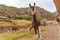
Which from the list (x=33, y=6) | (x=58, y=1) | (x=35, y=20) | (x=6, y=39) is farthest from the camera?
(x=6, y=39)

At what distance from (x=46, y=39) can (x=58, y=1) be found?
680 inches

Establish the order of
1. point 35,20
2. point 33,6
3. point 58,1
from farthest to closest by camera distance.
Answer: point 35,20 < point 33,6 < point 58,1

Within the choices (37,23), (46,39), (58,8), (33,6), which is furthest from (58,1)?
(37,23)

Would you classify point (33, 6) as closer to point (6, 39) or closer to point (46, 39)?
point (46, 39)

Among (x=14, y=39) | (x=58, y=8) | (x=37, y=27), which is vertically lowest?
(x=14, y=39)

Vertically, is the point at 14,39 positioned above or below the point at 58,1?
below

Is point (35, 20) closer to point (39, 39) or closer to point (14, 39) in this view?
point (39, 39)

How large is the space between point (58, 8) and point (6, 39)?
71.9ft

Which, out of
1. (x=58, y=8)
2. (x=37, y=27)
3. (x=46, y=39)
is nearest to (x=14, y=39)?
(x=37, y=27)

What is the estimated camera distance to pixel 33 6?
22.3m

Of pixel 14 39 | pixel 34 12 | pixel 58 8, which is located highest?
pixel 58 8

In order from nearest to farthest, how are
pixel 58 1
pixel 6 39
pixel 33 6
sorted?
1. pixel 58 1
2. pixel 33 6
3. pixel 6 39

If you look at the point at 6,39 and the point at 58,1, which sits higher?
the point at 58,1

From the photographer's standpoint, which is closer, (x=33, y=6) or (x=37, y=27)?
(x=33, y=6)
